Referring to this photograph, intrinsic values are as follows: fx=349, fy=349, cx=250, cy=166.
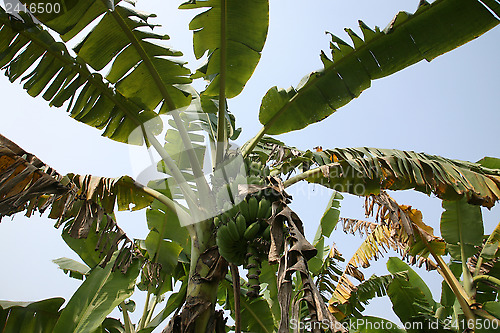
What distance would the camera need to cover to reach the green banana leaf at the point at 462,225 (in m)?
3.32

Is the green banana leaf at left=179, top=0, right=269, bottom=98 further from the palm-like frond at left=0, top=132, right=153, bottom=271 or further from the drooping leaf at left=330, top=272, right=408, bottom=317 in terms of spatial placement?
the drooping leaf at left=330, top=272, right=408, bottom=317

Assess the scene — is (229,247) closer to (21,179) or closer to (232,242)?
(232,242)

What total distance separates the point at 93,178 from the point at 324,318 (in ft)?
5.44

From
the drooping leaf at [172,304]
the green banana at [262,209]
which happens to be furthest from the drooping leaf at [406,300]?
the green banana at [262,209]

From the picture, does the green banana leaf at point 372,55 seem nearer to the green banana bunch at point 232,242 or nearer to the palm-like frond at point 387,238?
the palm-like frond at point 387,238

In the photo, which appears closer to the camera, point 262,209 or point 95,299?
point 262,209

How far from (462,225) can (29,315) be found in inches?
148

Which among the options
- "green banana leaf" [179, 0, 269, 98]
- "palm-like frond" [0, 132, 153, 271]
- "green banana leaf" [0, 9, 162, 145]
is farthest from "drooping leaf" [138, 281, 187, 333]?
"green banana leaf" [179, 0, 269, 98]

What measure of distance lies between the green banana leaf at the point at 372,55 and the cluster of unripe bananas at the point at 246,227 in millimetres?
813

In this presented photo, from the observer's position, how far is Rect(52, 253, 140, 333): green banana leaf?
232 centimetres

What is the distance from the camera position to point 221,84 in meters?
2.36

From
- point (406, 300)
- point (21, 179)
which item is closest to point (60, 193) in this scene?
point (21, 179)

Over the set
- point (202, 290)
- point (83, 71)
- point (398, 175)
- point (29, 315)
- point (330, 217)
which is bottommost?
point (29, 315)

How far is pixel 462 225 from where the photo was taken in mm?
3367
